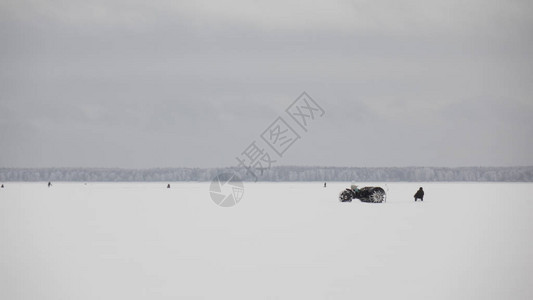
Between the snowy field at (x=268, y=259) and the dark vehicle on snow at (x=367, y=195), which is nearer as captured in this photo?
the snowy field at (x=268, y=259)

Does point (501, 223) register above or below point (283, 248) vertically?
above

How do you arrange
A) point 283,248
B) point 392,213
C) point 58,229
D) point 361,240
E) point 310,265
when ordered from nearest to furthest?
point 310,265 < point 283,248 < point 361,240 < point 58,229 < point 392,213

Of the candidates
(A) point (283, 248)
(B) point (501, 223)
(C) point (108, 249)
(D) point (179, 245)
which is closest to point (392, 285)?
(A) point (283, 248)

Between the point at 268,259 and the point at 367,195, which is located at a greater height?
the point at 367,195

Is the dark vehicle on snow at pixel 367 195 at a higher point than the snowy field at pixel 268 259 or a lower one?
higher

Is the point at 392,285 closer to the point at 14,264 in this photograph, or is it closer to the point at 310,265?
the point at 310,265

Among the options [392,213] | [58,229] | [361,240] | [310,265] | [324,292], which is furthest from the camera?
[392,213]

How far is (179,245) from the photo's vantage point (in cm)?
1877

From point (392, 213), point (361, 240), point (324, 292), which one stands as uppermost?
point (392, 213)

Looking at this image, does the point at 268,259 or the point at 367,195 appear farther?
the point at 367,195

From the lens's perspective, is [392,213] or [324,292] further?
[392,213]

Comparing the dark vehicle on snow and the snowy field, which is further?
the dark vehicle on snow

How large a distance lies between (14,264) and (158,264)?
3.88m

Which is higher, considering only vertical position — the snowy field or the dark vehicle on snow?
the dark vehicle on snow
